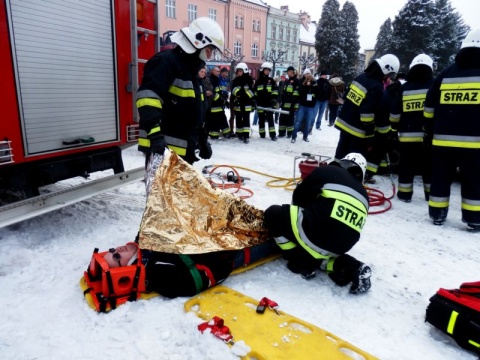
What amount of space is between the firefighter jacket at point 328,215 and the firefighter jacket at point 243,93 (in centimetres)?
677

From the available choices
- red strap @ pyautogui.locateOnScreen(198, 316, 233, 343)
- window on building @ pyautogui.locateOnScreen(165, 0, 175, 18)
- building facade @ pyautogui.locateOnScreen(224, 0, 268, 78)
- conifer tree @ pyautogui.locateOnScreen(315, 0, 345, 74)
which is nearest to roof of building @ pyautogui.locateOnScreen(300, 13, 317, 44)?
building facade @ pyautogui.locateOnScreen(224, 0, 268, 78)

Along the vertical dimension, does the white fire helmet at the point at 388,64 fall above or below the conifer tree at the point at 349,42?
below

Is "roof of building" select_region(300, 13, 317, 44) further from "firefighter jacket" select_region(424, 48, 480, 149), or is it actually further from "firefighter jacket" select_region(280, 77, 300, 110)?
"firefighter jacket" select_region(424, 48, 480, 149)

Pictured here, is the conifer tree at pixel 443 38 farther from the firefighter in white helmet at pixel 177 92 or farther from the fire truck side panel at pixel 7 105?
the fire truck side panel at pixel 7 105

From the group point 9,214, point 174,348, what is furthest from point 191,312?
point 9,214

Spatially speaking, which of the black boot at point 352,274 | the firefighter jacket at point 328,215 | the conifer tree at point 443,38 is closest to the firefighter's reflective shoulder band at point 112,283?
the firefighter jacket at point 328,215

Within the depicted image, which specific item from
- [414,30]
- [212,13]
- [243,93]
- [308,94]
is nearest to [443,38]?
[414,30]

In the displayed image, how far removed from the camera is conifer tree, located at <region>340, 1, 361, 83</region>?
3133 cm

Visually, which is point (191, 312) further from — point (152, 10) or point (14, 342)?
point (152, 10)

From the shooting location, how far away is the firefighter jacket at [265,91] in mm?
10094

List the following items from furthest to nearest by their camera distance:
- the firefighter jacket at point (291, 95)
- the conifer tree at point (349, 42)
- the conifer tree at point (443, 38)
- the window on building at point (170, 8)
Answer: the conifer tree at point (349, 42)
the window on building at point (170, 8)
the conifer tree at point (443, 38)
the firefighter jacket at point (291, 95)

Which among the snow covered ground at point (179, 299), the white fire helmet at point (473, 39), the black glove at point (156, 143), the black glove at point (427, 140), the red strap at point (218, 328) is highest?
the white fire helmet at point (473, 39)

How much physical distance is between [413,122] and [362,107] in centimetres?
72

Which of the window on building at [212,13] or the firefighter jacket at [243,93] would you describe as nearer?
the firefighter jacket at [243,93]
